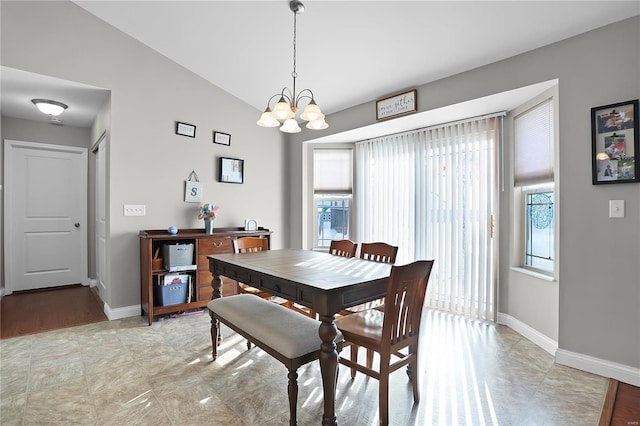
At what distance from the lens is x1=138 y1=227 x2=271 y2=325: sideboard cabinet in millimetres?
3357

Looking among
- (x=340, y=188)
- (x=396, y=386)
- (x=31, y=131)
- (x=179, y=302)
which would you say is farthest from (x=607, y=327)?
(x=31, y=131)

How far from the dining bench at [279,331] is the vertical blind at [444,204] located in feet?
7.66

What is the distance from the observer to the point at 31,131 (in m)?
4.43

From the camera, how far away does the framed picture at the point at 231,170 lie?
4.30 m

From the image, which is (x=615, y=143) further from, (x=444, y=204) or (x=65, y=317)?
(x=65, y=317)

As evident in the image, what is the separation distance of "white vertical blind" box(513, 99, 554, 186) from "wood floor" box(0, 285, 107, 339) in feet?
15.5

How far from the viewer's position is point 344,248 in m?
3.07

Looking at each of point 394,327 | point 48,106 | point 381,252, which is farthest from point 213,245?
point 394,327

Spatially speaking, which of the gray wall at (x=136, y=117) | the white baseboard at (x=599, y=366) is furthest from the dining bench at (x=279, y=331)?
the white baseboard at (x=599, y=366)

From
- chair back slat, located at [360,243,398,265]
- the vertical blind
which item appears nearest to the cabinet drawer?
chair back slat, located at [360,243,398,265]

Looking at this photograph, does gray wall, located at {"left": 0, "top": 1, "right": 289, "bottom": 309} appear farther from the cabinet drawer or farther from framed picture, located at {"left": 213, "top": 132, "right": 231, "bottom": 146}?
the cabinet drawer

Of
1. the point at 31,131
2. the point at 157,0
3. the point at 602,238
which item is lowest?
the point at 602,238

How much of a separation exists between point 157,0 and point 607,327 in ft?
15.3

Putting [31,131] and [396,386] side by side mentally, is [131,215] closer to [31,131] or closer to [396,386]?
[31,131]
